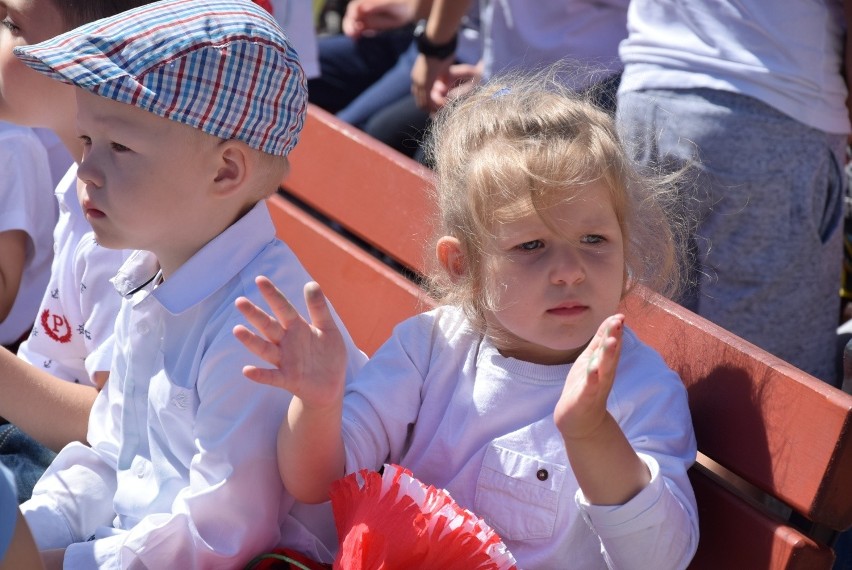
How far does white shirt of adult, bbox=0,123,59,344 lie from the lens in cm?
263

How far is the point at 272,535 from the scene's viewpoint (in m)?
1.82

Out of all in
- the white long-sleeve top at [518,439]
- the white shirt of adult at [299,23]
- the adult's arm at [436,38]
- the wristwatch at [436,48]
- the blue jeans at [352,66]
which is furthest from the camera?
the blue jeans at [352,66]

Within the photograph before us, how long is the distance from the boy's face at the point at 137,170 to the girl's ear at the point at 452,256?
1.43 ft

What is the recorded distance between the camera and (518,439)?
6.04ft

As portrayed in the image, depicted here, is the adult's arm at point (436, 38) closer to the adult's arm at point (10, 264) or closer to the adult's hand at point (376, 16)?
the adult's hand at point (376, 16)

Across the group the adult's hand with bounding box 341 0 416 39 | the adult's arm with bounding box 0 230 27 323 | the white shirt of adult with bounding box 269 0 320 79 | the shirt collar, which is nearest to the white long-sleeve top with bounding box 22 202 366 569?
the shirt collar

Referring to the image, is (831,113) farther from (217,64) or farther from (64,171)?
(64,171)

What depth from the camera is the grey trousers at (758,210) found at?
8.15ft

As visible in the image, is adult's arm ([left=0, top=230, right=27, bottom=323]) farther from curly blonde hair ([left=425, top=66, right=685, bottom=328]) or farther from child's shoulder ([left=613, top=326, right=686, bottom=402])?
child's shoulder ([left=613, top=326, right=686, bottom=402])

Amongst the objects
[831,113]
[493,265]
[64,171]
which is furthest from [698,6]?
[64,171]

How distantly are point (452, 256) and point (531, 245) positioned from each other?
0.21 metres

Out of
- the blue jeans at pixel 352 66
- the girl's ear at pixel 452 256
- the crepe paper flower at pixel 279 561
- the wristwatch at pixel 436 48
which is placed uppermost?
the girl's ear at pixel 452 256

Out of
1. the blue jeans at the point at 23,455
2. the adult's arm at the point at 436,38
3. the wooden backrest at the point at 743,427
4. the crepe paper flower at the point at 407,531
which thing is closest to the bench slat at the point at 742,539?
the wooden backrest at the point at 743,427

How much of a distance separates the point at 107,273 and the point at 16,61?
1.65ft
